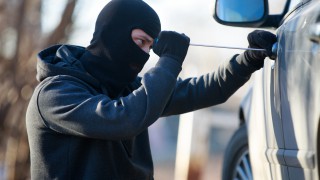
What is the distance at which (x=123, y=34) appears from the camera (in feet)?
12.8

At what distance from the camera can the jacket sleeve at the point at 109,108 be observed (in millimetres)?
3459

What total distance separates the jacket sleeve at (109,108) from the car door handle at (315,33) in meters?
0.91

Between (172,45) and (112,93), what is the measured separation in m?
0.49

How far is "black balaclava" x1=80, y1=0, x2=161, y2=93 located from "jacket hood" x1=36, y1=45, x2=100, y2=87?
8cm

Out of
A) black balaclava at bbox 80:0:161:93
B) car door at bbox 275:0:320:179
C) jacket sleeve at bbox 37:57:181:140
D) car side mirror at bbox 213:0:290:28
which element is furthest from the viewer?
car side mirror at bbox 213:0:290:28

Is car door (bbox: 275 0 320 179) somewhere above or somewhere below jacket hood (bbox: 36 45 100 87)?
above

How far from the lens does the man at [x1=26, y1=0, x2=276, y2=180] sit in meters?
3.49

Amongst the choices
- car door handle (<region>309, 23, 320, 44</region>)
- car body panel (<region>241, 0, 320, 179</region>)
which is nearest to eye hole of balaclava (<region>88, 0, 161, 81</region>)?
car body panel (<region>241, 0, 320, 179</region>)

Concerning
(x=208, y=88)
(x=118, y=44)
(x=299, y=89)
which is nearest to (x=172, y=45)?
(x=118, y=44)

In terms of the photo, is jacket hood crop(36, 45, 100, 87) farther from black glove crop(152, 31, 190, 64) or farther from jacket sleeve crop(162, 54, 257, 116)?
jacket sleeve crop(162, 54, 257, 116)

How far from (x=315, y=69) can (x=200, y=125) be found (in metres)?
11.4

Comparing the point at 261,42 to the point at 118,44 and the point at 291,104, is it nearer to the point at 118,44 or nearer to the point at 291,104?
the point at 291,104

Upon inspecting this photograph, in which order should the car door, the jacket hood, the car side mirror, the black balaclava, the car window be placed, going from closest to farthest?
the car door < the car window < the jacket hood < the black balaclava < the car side mirror

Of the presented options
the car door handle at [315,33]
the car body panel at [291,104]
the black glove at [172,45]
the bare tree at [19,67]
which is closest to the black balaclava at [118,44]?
the black glove at [172,45]
